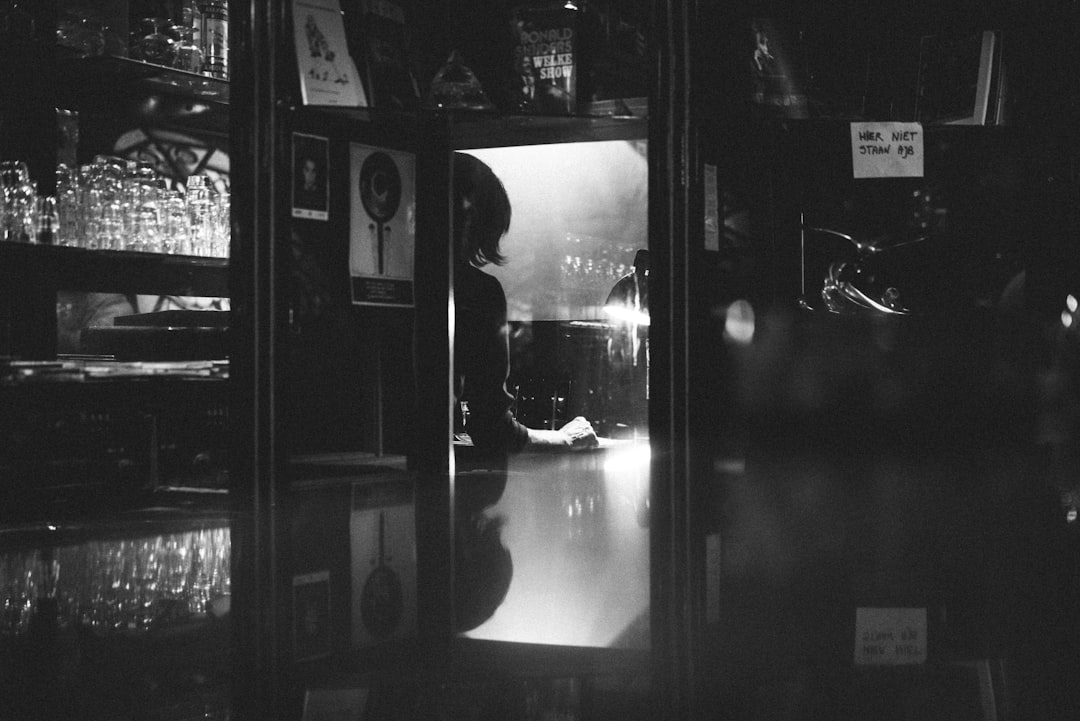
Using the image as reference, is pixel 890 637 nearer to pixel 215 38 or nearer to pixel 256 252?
pixel 256 252

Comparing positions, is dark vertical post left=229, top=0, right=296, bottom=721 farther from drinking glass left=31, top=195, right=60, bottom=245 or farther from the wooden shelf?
drinking glass left=31, top=195, right=60, bottom=245

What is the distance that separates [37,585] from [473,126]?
1.32 m

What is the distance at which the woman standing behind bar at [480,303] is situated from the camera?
8.08ft

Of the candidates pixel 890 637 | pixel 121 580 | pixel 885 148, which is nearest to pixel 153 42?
pixel 121 580

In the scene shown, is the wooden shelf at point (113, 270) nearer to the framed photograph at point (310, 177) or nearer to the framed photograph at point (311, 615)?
the framed photograph at point (310, 177)

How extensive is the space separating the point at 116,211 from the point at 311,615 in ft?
5.16

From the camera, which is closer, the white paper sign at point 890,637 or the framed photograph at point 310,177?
the white paper sign at point 890,637

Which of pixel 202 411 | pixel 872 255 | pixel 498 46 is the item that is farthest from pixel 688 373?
pixel 202 411

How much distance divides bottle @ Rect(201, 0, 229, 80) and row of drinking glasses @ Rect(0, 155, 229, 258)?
0.91 ft

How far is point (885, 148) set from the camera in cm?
258

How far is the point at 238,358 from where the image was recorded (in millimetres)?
2256

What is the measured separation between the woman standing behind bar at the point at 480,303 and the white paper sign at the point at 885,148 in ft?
2.53

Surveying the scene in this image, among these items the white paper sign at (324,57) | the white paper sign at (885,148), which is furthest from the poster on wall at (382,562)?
the white paper sign at (885,148)

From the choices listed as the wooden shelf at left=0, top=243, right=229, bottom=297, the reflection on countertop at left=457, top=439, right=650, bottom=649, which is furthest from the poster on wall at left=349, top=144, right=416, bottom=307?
the reflection on countertop at left=457, top=439, right=650, bottom=649
